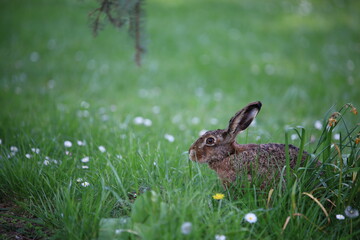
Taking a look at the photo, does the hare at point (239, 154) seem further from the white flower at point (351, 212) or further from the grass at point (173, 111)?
the white flower at point (351, 212)

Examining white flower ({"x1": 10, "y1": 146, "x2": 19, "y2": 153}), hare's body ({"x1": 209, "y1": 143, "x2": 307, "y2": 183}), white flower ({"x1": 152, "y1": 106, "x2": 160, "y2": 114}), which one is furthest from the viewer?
white flower ({"x1": 152, "y1": 106, "x2": 160, "y2": 114})

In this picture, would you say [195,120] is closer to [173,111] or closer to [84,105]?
[173,111]

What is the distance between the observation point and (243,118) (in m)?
3.22

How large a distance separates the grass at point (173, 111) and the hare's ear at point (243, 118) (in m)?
0.47

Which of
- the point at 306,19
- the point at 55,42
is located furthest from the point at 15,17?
the point at 306,19

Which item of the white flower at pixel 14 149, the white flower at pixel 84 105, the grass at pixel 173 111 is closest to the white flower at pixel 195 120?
the grass at pixel 173 111

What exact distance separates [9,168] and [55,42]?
28.1 feet

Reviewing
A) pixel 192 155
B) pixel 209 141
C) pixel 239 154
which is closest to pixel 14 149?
pixel 192 155

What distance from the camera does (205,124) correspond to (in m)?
6.18

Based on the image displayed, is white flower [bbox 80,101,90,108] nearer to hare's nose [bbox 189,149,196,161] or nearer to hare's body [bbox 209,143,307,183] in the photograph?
hare's nose [bbox 189,149,196,161]

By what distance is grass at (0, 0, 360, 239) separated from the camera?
2.71 m

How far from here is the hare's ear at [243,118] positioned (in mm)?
3143

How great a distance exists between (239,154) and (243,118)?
1.07 ft

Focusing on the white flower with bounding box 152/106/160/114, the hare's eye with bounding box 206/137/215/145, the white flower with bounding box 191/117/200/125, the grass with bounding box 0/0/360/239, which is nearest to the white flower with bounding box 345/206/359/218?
the grass with bounding box 0/0/360/239
